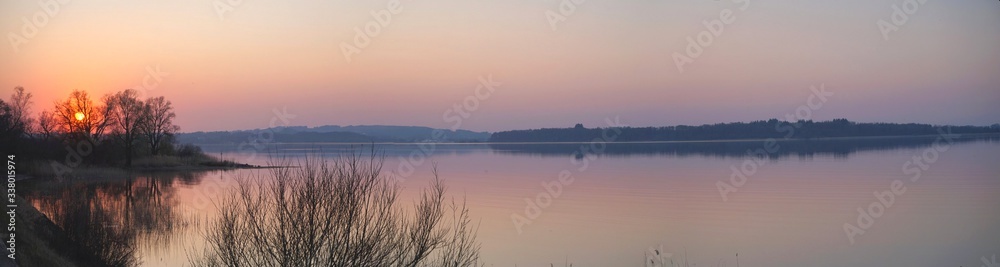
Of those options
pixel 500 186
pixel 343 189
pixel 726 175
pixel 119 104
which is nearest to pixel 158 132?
pixel 119 104

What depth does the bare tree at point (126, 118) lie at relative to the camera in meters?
58.7

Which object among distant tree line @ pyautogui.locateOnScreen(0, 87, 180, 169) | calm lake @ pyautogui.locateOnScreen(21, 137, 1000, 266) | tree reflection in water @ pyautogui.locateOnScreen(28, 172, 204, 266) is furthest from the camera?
distant tree line @ pyautogui.locateOnScreen(0, 87, 180, 169)

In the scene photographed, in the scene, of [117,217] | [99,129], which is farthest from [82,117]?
[117,217]

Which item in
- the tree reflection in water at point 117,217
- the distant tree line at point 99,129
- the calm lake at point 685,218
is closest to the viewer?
the tree reflection in water at point 117,217

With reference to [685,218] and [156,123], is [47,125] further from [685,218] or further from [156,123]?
[685,218]

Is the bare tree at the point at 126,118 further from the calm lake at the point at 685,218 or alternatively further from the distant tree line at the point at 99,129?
the calm lake at the point at 685,218

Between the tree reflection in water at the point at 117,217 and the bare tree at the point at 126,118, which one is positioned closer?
the tree reflection in water at the point at 117,217

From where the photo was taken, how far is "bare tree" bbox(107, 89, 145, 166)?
192ft

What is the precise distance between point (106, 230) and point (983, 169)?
4063 centimetres

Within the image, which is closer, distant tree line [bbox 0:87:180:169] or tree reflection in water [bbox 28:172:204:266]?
tree reflection in water [bbox 28:172:204:266]

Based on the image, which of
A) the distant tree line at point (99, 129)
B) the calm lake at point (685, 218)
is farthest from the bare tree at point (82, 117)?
the calm lake at point (685, 218)

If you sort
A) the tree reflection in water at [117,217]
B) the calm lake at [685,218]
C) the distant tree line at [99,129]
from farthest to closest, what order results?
the distant tree line at [99,129] < the calm lake at [685,218] < the tree reflection in water at [117,217]

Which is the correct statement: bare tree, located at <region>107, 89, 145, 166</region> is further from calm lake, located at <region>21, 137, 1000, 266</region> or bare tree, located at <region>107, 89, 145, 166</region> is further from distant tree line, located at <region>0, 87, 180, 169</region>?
calm lake, located at <region>21, 137, 1000, 266</region>

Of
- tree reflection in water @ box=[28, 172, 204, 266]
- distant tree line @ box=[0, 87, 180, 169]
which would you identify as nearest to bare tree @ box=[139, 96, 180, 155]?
distant tree line @ box=[0, 87, 180, 169]
